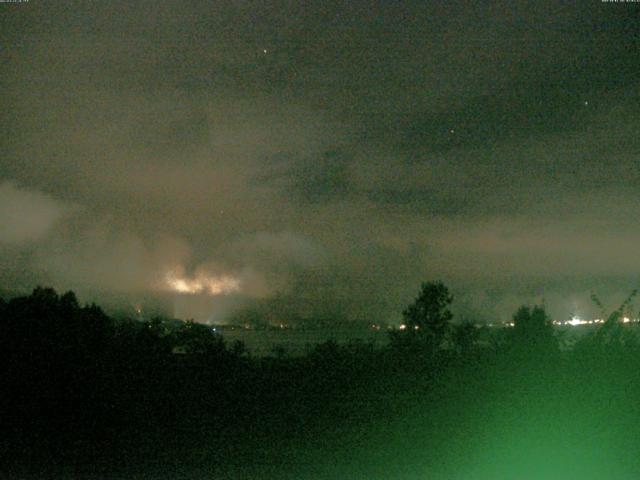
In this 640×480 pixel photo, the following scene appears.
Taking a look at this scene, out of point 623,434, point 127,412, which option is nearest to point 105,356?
point 127,412

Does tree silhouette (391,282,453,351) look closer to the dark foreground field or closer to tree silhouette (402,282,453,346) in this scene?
tree silhouette (402,282,453,346)

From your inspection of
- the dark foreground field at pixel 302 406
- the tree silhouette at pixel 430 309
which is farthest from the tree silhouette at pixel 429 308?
the dark foreground field at pixel 302 406

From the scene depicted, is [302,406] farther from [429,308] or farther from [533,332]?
[429,308]

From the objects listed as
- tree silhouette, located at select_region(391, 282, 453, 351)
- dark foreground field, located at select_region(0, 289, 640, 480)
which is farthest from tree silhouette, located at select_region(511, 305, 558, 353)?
tree silhouette, located at select_region(391, 282, 453, 351)

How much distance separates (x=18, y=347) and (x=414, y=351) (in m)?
7.24

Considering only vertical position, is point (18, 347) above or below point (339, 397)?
above

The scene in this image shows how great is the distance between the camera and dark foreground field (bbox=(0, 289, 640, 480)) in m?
9.97

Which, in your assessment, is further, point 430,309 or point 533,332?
point 430,309

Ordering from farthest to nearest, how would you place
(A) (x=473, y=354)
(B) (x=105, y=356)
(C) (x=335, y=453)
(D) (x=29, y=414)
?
(A) (x=473, y=354)
(B) (x=105, y=356)
(D) (x=29, y=414)
(C) (x=335, y=453)

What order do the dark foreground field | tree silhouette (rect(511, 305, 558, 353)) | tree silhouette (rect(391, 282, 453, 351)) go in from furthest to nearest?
tree silhouette (rect(391, 282, 453, 351)) → tree silhouette (rect(511, 305, 558, 353)) → the dark foreground field

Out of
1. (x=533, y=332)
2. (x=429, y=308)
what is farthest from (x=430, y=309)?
(x=533, y=332)

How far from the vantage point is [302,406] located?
12516 millimetres

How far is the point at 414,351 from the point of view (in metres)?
14.4

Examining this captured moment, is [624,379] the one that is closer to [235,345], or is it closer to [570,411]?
[570,411]
